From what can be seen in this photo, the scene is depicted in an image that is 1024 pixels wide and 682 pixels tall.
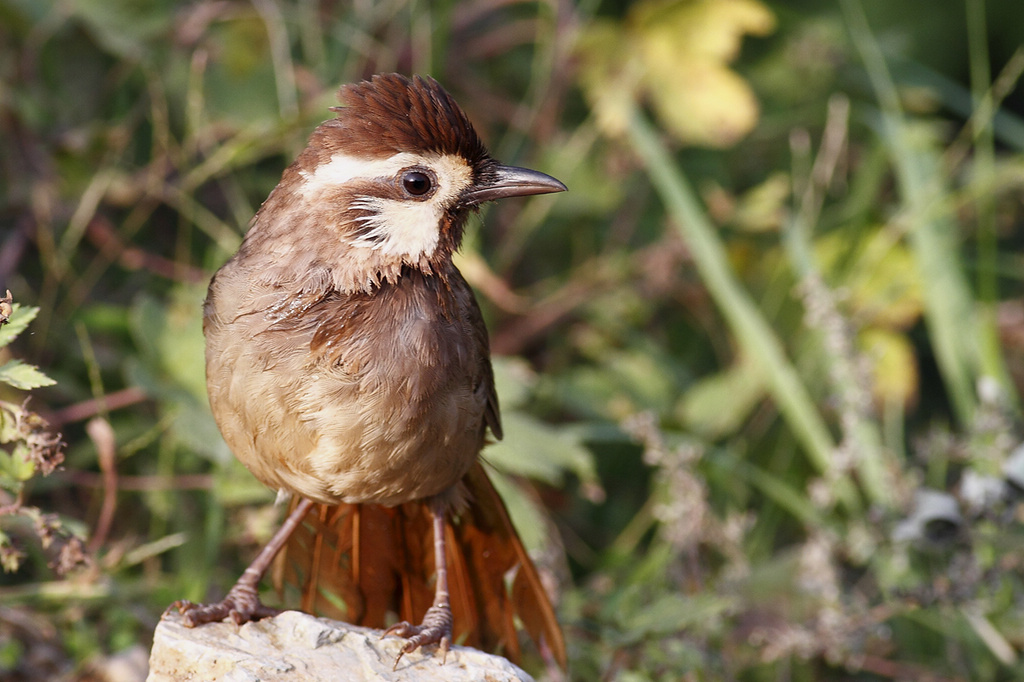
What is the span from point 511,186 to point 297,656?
1247mm

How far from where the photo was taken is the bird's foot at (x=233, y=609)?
9.21 ft

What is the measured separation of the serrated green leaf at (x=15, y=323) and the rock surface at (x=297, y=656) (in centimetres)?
80

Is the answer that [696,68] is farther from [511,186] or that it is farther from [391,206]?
[391,206]

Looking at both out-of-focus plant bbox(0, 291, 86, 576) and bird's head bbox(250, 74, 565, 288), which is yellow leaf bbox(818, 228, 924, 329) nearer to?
bird's head bbox(250, 74, 565, 288)

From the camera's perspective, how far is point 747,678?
4047mm

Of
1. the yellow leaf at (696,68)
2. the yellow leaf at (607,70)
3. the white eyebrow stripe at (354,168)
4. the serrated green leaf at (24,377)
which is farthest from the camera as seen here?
the yellow leaf at (607,70)

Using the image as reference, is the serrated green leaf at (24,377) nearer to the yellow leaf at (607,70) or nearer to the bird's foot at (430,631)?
the bird's foot at (430,631)

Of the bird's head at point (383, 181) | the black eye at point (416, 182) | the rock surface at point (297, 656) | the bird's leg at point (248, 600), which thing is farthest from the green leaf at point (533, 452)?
the black eye at point (416, 182)

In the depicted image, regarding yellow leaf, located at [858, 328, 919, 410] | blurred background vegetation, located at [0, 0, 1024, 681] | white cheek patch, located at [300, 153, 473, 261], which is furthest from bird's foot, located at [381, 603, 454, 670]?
yellow leaf, located at [858, 328, 919, 410]

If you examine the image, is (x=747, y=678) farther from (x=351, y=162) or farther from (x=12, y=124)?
(x=12, y=124)

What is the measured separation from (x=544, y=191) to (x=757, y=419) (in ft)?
7.90

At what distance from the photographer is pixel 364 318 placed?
266cm

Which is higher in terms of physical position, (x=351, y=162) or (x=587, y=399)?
(x=351, y=162)

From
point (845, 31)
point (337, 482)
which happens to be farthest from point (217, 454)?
point (845, 31)
